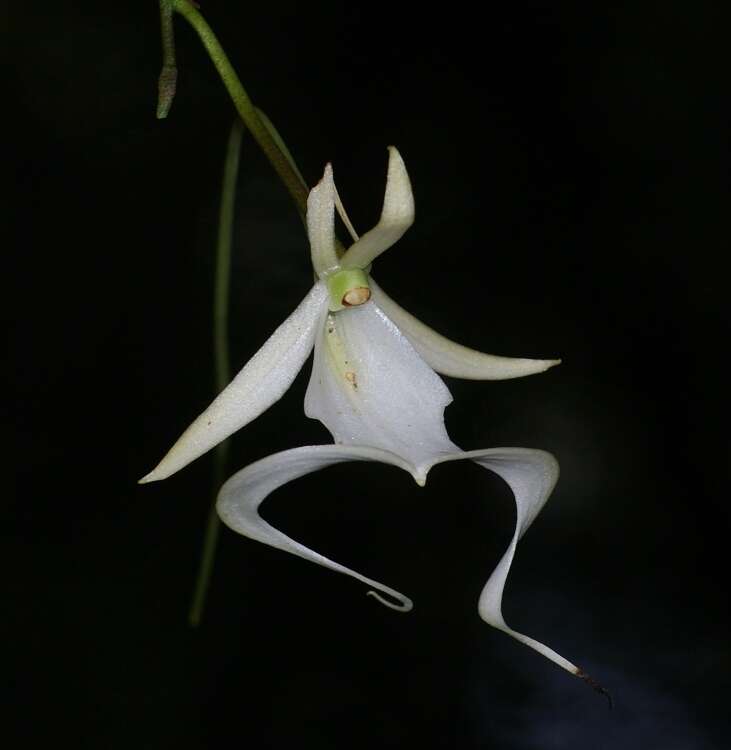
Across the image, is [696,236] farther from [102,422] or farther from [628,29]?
[102,422]

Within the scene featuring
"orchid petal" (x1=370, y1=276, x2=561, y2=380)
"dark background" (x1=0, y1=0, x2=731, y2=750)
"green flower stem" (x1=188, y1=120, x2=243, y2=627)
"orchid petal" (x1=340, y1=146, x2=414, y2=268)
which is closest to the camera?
"orchid petal" (x1=340, y1=146, x2=414, y2=268)

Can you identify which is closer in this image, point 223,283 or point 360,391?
point 360,391

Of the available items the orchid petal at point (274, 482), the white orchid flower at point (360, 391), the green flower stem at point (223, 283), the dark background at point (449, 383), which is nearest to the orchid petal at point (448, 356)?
the white orchid flower at point (360, 391)

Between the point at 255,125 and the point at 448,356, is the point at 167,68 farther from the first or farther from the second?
the point at 448,356

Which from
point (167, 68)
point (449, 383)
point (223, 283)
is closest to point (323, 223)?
point (167, 68)

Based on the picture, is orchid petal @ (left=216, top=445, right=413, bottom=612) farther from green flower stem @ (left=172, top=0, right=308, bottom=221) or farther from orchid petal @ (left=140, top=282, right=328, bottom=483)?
green flower stem @ (left=172, top=0, right=308, bottom=221)

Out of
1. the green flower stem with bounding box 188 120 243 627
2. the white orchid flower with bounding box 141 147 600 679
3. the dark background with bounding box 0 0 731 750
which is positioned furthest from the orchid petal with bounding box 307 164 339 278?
the dark background with bounding box 0 0 731 750

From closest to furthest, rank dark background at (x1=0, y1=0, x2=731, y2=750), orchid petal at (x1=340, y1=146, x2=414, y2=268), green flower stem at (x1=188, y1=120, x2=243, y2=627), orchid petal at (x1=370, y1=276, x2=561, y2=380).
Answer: orchid petal at (x1=340, y1=146, x2=414, y2=268), orchid petal at (x1=370, y1=276, x2=561, y2=380), green flower stem at (x1=188, y1=120, x2=243, y2=627), dark background at (x1=0, y1=0, x2=731, y2=750)
